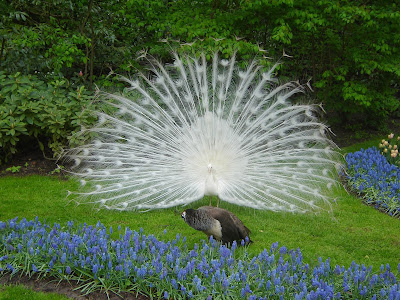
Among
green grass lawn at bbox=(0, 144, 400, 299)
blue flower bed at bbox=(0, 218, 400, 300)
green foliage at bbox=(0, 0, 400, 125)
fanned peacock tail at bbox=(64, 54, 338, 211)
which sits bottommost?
blue flower bed at bbox=(0, 218, 400, 300)

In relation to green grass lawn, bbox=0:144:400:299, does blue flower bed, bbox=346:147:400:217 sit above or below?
above

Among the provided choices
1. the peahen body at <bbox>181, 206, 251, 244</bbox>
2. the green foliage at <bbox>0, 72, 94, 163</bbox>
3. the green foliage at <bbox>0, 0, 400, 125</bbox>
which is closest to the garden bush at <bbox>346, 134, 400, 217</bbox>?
the green foliage at <bbox>0, 0, 400, 125</bbox>

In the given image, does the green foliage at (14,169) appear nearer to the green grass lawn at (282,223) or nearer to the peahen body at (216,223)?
the green grass lawn at (282,223)

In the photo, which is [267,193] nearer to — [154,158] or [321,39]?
[154,158]

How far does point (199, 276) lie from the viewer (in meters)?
4.02

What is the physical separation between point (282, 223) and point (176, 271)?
239 centimetres

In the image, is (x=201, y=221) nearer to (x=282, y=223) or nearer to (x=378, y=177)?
(x=282, y=223)

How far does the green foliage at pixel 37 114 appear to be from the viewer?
24.0 feet

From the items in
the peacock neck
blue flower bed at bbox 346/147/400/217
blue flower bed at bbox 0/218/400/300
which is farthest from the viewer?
blue flower bed at bbox 346/147/400/217

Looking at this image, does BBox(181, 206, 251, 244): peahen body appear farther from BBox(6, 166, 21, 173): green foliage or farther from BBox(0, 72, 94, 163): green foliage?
BBox(6, 166, 21, 173): green foliage

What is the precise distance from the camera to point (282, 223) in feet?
19.5

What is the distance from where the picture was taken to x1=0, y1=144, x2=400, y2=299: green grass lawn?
518cm

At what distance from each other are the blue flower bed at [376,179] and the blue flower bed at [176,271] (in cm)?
274

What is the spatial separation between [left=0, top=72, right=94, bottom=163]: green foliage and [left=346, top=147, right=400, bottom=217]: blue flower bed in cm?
427
